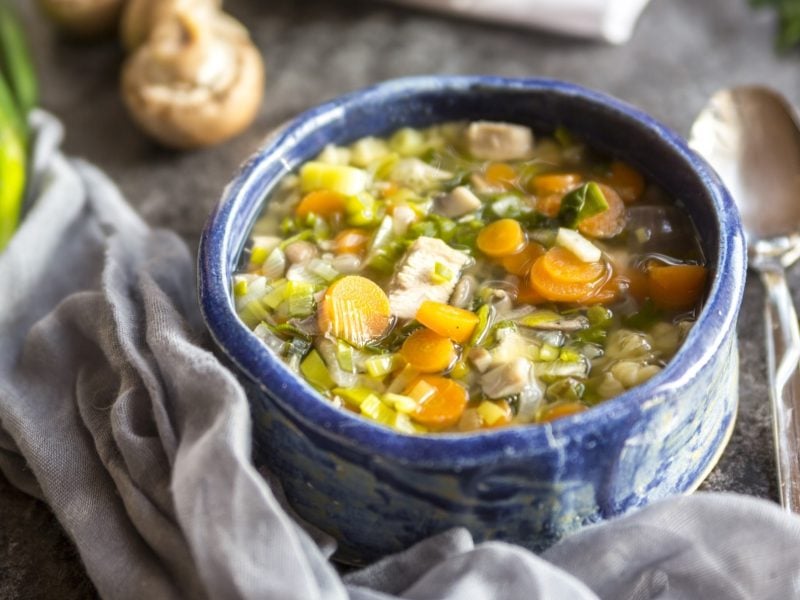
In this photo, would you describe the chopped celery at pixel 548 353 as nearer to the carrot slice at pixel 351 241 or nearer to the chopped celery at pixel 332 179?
the carrot slice at pixel 351 241

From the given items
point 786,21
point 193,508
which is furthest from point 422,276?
point 786,21

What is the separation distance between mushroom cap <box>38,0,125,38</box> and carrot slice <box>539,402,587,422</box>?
2.23 metres

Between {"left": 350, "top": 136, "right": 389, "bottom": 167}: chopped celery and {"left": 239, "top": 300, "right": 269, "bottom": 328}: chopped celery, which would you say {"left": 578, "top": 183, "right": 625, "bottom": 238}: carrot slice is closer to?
{"left": 350, "top": 136, "right": 389, "bottom": 167}: chopped celery

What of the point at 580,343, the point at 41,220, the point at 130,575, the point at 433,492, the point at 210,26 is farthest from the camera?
the point at 210,26

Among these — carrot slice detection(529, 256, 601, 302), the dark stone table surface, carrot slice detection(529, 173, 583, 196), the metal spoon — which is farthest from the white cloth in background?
carrot slice detection(529, 256, 601, 302)

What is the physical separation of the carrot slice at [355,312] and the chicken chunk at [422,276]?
1.2 inches

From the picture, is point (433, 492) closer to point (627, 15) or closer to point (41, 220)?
point (41, 220)

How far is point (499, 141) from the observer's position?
2.40 m

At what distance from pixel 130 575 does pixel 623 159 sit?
54.5 inches

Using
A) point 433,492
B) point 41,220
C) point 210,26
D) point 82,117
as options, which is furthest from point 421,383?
point 82,117

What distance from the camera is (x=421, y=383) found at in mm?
1896

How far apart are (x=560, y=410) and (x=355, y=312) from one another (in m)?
0.47

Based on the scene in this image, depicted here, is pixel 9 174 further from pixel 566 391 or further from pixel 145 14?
pixel 566 391

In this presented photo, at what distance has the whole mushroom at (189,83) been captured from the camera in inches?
112
